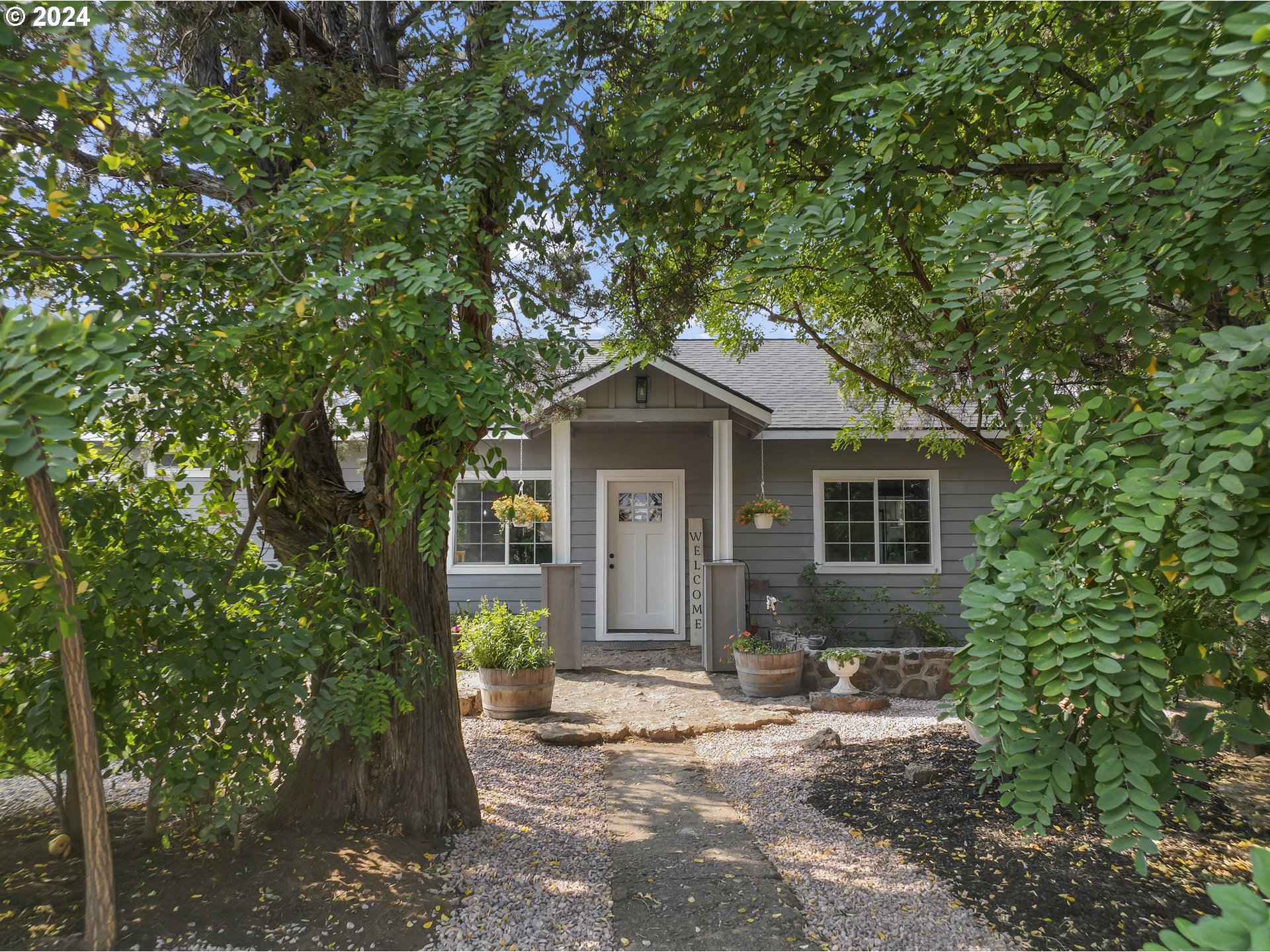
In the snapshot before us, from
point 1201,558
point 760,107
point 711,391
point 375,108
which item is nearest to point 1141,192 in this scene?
point 1201,558

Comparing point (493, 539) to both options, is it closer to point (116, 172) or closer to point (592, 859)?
point (592, 859)

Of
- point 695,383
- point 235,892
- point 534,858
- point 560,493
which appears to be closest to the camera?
point 235,892

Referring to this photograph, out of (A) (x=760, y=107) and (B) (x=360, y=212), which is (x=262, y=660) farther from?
(A) (x=760, y=107)

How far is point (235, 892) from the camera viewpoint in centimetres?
293

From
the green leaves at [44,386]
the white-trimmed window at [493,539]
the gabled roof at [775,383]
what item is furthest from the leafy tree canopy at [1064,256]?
the white-trimmed window at [493,539]

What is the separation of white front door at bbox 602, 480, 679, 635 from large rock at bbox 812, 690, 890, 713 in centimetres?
317

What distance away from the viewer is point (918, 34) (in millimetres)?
3014

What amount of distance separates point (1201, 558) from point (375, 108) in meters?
3.13

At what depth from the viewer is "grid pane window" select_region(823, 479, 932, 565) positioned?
9523 millimetres

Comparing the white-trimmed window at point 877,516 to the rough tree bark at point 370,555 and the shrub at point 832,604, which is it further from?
the rough tree bark at point 370,555

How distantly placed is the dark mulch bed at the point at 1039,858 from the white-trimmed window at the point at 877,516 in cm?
465

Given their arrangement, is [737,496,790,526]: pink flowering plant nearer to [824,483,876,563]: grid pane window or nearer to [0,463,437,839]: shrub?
[824,483,876,563]: grid pane window

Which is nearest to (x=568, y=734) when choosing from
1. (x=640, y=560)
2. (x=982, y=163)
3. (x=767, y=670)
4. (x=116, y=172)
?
(x=767, y=670)

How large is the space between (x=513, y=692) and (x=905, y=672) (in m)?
3.93
